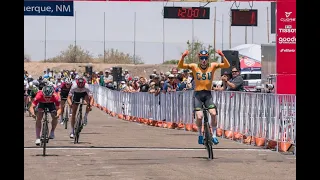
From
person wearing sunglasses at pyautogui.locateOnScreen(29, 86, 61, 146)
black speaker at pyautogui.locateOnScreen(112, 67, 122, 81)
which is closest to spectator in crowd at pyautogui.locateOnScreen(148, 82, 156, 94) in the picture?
person wearing sunglasses at pyautogui.locateOnScreen(29, 86, 61, 146)

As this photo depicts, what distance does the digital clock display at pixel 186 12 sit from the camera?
32.8 meters

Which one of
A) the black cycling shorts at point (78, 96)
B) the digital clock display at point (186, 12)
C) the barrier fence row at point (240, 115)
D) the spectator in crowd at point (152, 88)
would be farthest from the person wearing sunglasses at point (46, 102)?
the digital clock display at point (186, 12)

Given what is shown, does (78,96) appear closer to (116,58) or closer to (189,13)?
(189,13)

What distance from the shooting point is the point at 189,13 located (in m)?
33.0

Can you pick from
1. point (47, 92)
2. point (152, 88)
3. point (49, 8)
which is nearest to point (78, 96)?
point (47, 92)

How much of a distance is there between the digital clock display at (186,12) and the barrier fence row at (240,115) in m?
3.06

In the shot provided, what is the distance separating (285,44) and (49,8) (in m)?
11.7

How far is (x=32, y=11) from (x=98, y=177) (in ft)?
64.9

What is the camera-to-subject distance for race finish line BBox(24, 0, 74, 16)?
32.6 meters

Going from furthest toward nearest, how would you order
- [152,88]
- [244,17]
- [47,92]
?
1. [244,17]
2. [152,88]
3. [47,92]

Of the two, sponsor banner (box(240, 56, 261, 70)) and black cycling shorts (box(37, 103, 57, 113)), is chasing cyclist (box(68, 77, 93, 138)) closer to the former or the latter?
black cycling shorts (box(37, 103, 57, 113))

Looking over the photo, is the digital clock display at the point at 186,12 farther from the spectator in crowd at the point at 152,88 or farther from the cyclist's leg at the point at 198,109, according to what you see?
the cyclist's leg at the point at 198,109
